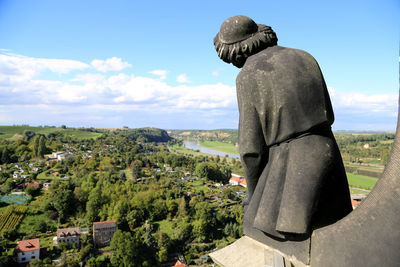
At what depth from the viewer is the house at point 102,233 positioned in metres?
38.4

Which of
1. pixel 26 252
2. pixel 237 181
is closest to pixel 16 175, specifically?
pixel 26 252

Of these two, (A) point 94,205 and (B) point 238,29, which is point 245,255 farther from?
(A) point 94,205

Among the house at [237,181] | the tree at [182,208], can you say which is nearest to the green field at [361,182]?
the house at [237,181]

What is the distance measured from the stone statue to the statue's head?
0.14 meters

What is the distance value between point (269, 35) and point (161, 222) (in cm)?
4678

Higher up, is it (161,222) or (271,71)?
(271,71)

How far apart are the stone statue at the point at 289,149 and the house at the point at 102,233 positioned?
4076 cm

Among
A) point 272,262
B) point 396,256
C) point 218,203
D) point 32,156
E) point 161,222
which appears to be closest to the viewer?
point 396,256

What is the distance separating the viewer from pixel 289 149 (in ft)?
8.98

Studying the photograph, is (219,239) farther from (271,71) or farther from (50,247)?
(271,71)

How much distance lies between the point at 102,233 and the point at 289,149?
41624 millimetres

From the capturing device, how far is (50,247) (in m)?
35.5

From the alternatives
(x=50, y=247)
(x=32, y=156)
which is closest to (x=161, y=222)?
(x=50, y=247)

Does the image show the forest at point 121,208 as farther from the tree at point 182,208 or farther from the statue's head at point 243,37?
the statue's head at point 243,37
